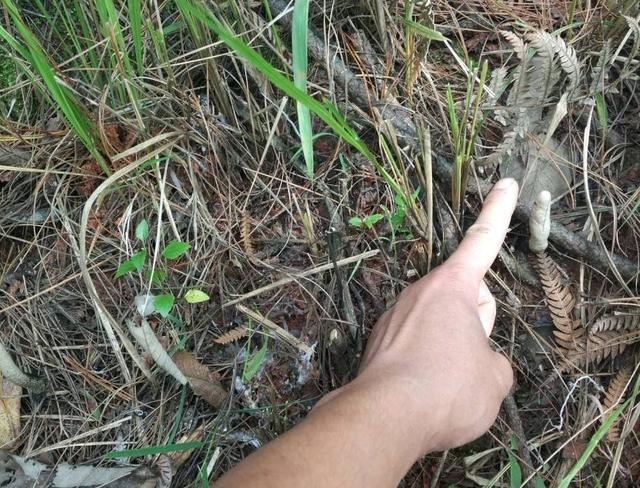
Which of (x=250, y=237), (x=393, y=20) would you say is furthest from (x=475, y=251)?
(x=393, y=20)

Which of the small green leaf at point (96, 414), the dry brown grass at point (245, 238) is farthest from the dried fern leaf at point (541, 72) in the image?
the small green leaf at point (96, 414)

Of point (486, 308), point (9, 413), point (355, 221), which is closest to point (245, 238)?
point (355, 221)

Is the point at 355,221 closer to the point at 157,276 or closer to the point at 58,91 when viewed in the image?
the point at 157,276

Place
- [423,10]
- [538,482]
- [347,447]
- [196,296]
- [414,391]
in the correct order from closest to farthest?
[347,447] → [414,391] → [538,482] → [196,296] → [423,10]

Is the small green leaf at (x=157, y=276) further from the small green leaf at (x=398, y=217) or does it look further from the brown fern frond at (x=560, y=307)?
the brown fern frond at (x=560, y=307)

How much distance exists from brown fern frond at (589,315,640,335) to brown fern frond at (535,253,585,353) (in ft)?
0.13

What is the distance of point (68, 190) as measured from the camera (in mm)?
1454

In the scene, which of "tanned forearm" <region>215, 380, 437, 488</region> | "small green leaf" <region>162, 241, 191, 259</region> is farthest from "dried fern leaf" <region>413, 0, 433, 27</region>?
"tanned forearm" <region>215, 380, 437, 488</region>

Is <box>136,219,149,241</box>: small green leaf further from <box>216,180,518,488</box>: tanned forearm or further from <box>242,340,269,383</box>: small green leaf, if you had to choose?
<box>216,180,518,488</box>: tanned forearm

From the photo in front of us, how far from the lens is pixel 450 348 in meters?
1.18

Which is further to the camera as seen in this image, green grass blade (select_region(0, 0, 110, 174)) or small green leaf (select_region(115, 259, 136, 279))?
small green leaf (select_region(115, 259, 136, 279))

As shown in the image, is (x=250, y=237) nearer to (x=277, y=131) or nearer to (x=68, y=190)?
(x=277, y=131)

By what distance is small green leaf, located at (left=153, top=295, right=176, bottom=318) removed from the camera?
1.27 m

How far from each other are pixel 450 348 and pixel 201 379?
24.0 inches
